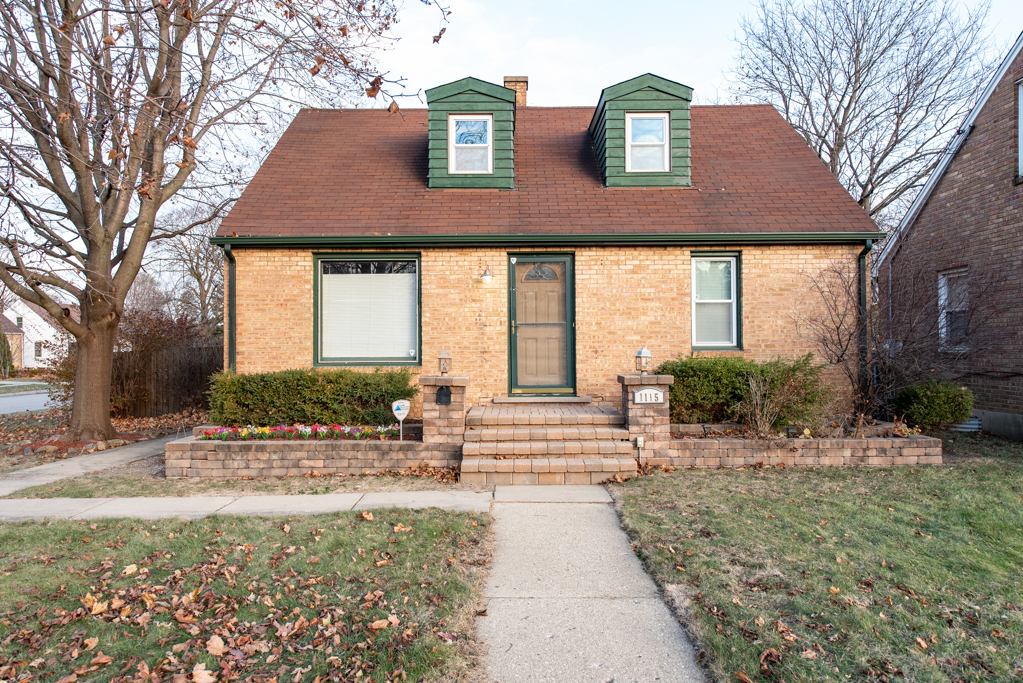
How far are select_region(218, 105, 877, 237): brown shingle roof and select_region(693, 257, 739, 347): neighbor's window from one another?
0.69 m

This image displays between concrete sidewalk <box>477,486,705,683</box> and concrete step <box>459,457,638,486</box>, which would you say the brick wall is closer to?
concrete step <box>459,457,638,486</box>

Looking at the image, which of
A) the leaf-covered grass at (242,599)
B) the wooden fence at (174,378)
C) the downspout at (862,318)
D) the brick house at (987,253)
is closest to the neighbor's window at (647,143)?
the downspout at (862,318)

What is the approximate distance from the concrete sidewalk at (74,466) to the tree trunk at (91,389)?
71 cm

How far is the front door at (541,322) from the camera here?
1004 centimetres

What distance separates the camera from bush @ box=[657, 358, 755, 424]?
840 cm

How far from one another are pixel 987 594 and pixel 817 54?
19.5m

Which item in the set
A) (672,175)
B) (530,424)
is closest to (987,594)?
(530,424)

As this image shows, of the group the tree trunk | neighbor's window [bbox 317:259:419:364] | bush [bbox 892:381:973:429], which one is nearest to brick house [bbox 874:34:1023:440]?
bush [bbox 892:381:973:429]

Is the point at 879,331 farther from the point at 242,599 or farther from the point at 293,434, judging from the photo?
the point at 242,599

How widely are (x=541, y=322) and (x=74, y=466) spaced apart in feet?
23.4

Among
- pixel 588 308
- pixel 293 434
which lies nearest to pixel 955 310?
pixel 588 308

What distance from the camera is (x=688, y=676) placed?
10.0ft

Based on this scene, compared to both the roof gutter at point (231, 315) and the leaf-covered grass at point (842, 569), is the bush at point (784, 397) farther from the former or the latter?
the roof gutter at point (231, 315)

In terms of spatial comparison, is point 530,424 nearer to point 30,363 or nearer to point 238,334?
point 238,334
